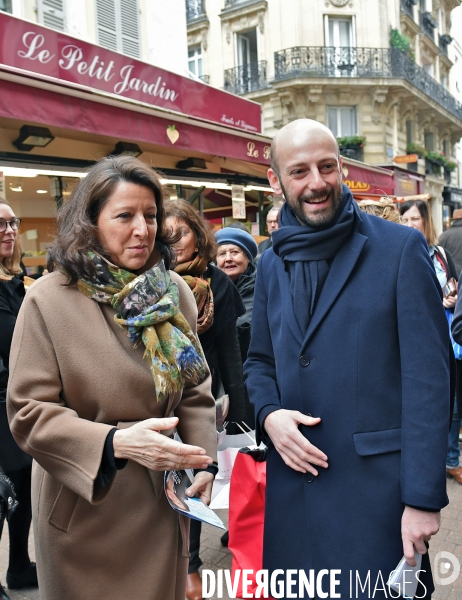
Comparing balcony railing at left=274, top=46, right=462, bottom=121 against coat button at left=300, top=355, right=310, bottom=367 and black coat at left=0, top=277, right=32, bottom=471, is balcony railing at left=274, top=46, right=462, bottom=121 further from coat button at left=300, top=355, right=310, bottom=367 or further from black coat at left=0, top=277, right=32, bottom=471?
coat button at left=300, top=355, right=310, bottom=367

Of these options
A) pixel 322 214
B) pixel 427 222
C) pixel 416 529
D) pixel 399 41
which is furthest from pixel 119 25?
pixel 399 41

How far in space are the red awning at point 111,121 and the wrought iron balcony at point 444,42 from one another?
86.8 feet

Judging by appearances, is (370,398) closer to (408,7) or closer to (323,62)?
(323,62)

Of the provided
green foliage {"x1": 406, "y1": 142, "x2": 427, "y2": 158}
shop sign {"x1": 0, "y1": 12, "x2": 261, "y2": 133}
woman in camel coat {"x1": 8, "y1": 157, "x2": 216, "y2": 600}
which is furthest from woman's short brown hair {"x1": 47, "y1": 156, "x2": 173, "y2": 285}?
green foliage {"x1": 406, "y1": 142, "x2": 427, "y2": 158}

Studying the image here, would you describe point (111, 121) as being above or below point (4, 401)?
above

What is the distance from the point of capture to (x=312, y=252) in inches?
70.2

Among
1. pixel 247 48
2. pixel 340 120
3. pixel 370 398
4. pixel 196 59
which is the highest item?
pixel 247 48

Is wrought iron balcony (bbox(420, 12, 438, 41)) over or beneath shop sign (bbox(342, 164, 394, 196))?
over

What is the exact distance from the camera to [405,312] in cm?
161

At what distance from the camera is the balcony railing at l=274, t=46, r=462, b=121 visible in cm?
2150

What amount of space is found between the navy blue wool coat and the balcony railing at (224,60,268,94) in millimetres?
22305

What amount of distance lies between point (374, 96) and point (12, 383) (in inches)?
903

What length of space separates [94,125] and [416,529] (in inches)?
177

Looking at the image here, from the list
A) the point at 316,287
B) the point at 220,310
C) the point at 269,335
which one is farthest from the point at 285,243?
the point at 220,310
